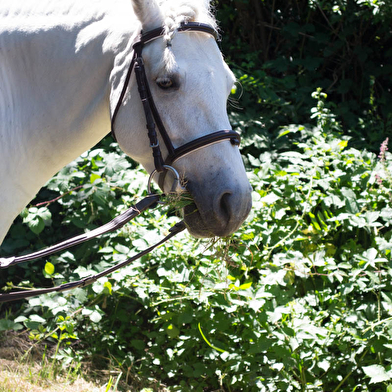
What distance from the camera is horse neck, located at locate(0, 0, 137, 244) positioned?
1.63 meters

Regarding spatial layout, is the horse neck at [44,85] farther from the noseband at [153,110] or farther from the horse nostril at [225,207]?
the horse nostril at [225,207]

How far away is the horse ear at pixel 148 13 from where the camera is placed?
5.16 ft

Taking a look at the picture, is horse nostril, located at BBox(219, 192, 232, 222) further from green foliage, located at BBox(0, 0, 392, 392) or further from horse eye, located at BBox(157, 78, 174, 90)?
horse eye, located at BBox(157, 78, 174, 90)

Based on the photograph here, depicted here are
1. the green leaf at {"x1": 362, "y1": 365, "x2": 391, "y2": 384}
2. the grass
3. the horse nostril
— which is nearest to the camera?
the horse nostril

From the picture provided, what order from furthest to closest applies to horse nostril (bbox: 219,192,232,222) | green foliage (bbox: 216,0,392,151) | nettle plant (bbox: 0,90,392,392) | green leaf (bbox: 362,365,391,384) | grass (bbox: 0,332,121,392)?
green foliage (bbox: 216,0,392,151) < grass (bbox: 0,332,121,392) < nettle plant (bbox: 0,90,392,392) < green leaf (bbox: 362,365,391,384) < horse nostril (bbox: 219,192,232,222)

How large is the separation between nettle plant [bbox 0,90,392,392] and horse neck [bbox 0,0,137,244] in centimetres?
100

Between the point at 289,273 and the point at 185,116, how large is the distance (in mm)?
1495

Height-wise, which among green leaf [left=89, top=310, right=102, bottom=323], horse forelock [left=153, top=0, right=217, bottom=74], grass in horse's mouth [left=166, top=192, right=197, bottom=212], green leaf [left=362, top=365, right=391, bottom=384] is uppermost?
horse forelock [left=153, top=0, right=217, bottom=74]

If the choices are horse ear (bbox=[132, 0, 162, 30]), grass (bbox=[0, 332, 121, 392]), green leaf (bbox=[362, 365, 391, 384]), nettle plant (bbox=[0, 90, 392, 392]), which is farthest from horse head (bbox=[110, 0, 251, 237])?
grass (bbox=[0, 332, 121, 392])

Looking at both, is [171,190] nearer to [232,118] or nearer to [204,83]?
[204,83]

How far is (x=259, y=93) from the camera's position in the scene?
443cm

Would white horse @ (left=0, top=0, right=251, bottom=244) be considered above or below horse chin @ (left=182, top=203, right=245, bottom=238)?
above

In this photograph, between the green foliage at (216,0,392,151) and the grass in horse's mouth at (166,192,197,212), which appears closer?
the grass in horse's mouth at (166,192,197,212)

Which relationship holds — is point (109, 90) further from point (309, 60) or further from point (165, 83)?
point (309, 60)
